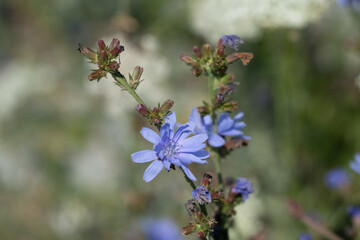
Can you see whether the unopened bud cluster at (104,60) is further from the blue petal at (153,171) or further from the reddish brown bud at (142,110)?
the blue petal at (153,171)

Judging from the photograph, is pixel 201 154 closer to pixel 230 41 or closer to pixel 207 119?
pixel 207 119

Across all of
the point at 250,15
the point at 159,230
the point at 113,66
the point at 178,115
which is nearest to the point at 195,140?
the point at 113,66

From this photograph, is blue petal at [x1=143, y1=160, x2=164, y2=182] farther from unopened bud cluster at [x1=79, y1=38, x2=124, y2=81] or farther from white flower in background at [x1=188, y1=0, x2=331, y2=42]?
white flower in background at [x1=188, y1=0, x2=331, y2=42]

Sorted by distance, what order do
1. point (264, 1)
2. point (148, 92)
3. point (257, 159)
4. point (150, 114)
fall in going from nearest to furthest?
point (150, 114) → point (264, 1) → point (148, 92) → point (257, 159)

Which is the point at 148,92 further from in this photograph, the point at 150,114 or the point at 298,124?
the point at 150,114

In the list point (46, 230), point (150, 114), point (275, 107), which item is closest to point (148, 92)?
point (275, 107)

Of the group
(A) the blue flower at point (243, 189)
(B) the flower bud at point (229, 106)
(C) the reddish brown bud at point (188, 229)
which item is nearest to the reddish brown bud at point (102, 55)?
(B) the flower bud at point (229, 106)
